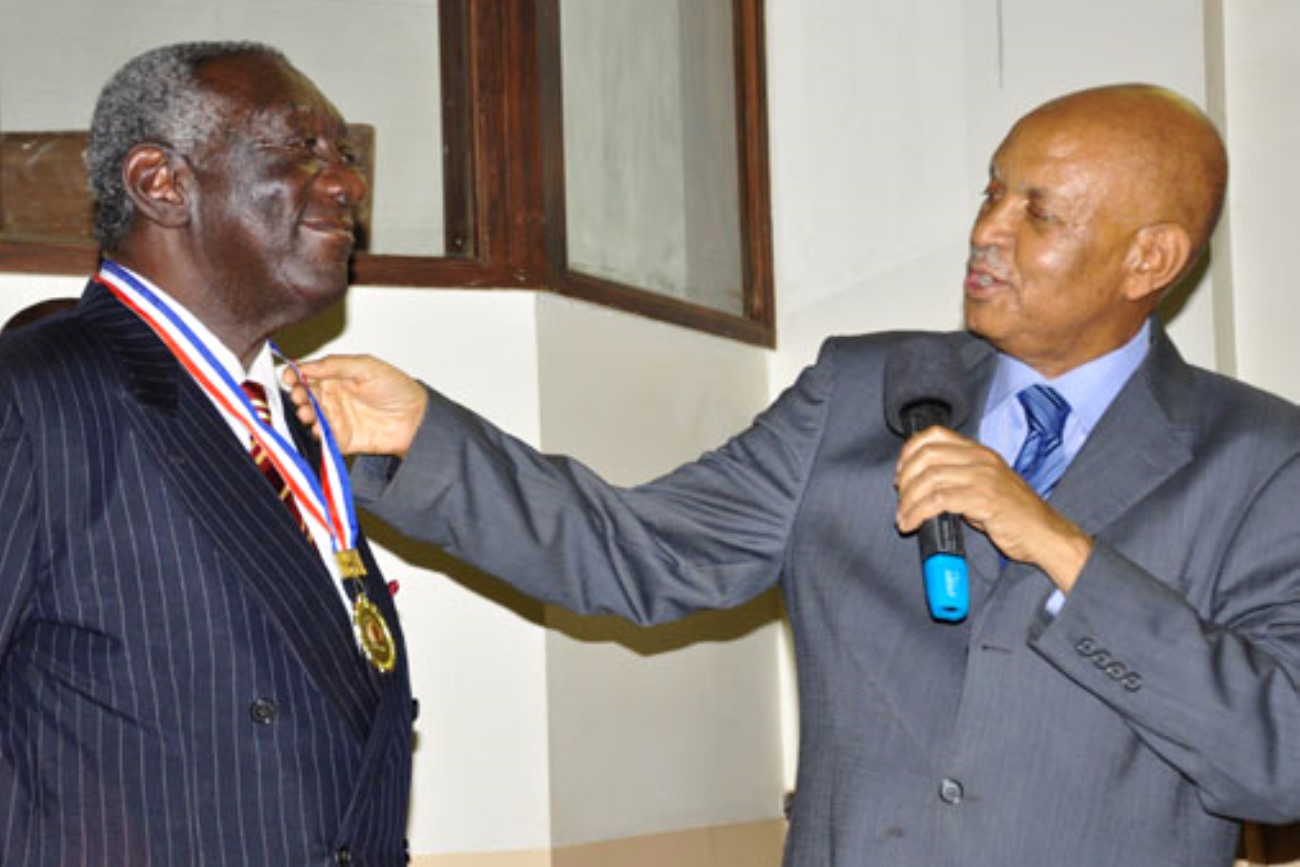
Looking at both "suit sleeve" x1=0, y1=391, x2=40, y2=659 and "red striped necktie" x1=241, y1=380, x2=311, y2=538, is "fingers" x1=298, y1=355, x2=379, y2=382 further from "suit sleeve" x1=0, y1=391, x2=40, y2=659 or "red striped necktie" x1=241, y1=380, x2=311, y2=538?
"suit sleeve" x1=0, y1=391, x2=40, y2=659

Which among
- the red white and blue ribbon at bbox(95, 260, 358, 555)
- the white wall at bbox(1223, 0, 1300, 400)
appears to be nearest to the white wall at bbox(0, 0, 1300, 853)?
the white wall at bbox(1223, 0, 1300, 400)

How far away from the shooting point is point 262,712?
2365mm

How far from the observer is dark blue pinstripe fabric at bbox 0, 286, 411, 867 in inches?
90.0

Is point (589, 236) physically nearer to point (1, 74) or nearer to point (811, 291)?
point (811, 291)

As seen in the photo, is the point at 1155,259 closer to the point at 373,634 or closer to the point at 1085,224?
the point at 1085,224

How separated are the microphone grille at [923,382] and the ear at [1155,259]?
1.26 feet

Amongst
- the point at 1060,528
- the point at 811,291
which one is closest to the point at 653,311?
the point at 811,291

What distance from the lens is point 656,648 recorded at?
4488 millimetres

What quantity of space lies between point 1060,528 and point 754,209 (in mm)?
2661

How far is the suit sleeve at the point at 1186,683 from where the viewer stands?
106 inches

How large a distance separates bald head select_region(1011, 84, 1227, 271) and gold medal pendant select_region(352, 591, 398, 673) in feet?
4.42

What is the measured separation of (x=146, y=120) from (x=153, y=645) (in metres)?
0.77

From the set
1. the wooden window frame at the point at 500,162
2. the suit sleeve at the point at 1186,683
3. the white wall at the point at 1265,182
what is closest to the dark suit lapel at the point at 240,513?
the suit sleeve at the point at 1186,683

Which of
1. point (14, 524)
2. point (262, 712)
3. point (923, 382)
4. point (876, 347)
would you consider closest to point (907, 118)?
point (876, 347)
